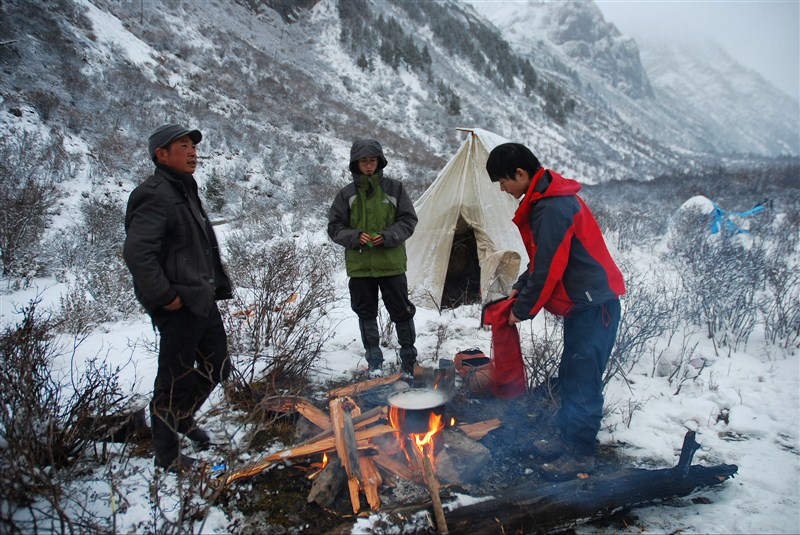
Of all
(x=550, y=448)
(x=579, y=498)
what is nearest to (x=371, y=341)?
(x=550, y=448)

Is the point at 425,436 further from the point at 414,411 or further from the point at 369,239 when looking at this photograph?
the point at 369,239

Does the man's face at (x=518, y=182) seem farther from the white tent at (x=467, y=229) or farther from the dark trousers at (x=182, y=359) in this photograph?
the white tent at (x=467, y=229)

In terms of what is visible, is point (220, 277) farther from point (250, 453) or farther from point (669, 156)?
point (669, 156)

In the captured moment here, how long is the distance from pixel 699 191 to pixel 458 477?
48.2 feet

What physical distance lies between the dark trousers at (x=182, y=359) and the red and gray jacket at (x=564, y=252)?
5.56 ft

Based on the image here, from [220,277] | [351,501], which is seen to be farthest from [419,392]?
[220,277]

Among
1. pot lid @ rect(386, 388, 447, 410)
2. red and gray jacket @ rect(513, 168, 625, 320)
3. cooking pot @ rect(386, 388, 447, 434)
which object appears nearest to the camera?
red and gray jacket @ rect(513, 168, 625, 320)

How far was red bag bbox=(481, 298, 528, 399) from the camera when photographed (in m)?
2.65

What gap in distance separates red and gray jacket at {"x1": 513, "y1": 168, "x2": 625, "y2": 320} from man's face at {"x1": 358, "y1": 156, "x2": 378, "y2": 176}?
1313 mm

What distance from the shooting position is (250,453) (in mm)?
2439

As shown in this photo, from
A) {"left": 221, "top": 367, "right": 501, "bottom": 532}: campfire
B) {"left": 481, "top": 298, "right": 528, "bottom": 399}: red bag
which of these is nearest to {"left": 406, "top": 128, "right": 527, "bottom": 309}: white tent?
{"left": 481, "top": 298, "right": 528, "bottom": 399}: red bag

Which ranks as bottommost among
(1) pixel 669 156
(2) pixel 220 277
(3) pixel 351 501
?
(3) pixel 351 501

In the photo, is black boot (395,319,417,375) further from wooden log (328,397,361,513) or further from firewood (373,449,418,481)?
firewood (373,449,418,481)

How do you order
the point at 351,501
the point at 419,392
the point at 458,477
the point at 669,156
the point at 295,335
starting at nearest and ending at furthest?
the point at 351,501
the point at 458,477
the point at 419,392
the point at 295,335
the point at 669,156
